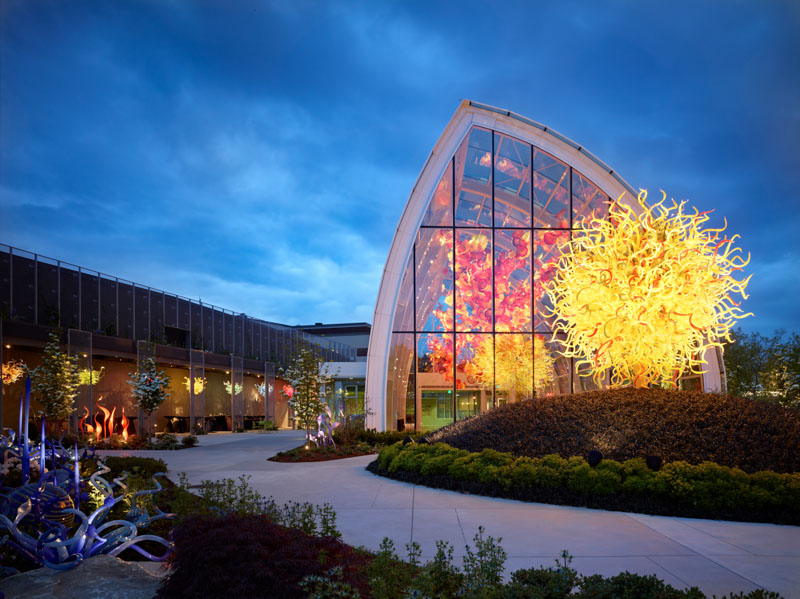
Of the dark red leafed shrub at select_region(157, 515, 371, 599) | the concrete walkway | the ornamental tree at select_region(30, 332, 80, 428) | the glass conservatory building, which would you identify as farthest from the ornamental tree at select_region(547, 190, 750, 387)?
the ornamental tree at select_region(30, 332, 80, 428)

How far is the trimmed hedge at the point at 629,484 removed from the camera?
27.3 feet

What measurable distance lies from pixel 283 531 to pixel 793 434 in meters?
8.92

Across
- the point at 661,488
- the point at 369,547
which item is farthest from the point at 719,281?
the point at 369,547

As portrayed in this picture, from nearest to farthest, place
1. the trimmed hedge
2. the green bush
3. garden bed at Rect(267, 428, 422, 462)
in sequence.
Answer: the trimmed hedge, the green bush, garden bed at Rect(267, 428, 422, 462)

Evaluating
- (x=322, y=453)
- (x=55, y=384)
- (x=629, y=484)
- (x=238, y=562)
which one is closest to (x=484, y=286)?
(x=322, y=453)

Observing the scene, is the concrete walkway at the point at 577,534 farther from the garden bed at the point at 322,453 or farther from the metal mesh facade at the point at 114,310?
the metal mesh facade at the point at 114,310

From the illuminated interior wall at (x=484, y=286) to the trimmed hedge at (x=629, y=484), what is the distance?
8.87m

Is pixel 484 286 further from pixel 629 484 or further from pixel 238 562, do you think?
pixel 238 562

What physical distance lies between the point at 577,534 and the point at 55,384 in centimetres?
2073

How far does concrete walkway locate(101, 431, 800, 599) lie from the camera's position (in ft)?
18.8

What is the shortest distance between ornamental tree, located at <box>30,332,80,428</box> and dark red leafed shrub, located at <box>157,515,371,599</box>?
20.4m

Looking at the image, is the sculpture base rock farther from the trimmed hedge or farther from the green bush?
the green bush

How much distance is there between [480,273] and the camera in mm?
20938

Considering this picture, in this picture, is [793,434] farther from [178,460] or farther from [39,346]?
[39,346]
